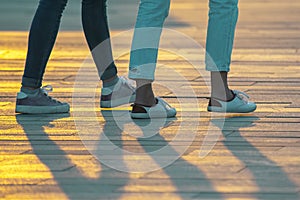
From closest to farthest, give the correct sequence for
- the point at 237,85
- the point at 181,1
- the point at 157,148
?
1. the point at 157,148
2. the point at 237,85
3. the point at 181,1

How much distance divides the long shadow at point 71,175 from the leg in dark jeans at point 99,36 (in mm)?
707

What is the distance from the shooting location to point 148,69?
15.8ft

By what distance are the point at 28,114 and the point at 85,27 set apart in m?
0.56

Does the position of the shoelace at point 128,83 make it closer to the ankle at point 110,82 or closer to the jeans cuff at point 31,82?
the ankle at point 110,82

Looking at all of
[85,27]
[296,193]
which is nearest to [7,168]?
[296,193]

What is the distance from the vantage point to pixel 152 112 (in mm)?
4832

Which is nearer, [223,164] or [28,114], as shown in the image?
[223,164]

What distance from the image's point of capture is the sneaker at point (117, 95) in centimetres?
514

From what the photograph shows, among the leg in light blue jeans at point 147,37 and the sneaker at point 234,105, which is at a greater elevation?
the leg in light blue jeans at point 147,37

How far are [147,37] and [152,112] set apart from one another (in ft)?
1.15

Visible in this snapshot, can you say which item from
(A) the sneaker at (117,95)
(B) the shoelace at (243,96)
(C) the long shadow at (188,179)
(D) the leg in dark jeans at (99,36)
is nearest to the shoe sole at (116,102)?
(A) the sneaker at (117,95)

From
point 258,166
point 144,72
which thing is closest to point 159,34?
point 144,72

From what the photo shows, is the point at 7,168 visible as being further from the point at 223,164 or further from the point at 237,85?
the point at 237,85

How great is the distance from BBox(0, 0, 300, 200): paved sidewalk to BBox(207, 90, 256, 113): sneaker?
4 centimetres
